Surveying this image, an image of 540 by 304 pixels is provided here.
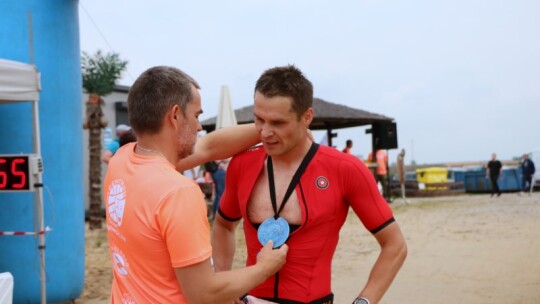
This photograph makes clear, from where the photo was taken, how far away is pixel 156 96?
1.70 meters

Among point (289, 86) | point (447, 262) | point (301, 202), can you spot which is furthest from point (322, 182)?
point (447, 262)

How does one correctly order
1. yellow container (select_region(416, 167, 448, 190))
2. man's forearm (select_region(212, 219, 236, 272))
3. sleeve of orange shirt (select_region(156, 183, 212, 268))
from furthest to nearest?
yellow container (select_region(416, 167, 448, 190)) < man's forearm (select_region(212, 219, 236, 272)) < sleeve of orange shirt (select_region(156, 183, 212, 268))

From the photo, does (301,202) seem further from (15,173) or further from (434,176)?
(434,176)

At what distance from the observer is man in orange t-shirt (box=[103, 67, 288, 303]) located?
1.54m

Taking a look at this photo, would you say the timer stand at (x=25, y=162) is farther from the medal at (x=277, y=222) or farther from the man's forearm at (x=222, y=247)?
the medal at (x=277, y=222)

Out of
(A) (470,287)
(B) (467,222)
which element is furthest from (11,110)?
(B) (467,222)

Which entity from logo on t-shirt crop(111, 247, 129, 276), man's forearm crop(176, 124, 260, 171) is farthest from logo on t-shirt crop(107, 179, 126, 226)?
man's forearm crop(176, 124, 260, 171)

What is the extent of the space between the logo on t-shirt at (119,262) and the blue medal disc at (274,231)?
1.86 ft

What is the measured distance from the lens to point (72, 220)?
624cm

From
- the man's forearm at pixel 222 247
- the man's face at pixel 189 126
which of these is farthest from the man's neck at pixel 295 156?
the man's face at pixel 189 126

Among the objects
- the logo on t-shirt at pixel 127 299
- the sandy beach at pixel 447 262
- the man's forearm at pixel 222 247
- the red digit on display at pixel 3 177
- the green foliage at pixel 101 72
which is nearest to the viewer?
the logo on t-shirt at pixel 127 299

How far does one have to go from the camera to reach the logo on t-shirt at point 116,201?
1.70m

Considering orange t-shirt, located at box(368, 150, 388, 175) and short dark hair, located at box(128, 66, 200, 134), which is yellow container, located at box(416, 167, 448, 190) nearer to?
orange t-shirt, located at box(368, 150, 388, 175)

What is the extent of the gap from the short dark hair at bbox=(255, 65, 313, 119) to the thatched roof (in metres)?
16.2
